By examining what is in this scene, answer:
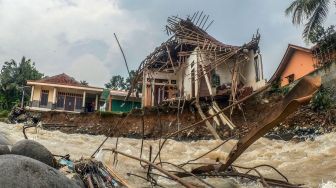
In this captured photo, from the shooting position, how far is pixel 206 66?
55.2 feet

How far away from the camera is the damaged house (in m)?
16.9

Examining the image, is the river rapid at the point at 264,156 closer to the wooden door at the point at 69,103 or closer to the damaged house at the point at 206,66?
the damaged house at the point at 206,66

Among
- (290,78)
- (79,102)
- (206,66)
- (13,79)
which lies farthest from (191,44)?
(13,79)

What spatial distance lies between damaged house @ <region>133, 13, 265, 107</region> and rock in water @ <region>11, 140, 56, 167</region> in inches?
465

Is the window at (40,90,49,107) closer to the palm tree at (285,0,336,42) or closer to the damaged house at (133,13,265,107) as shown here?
the damaged house at (133,13,265,107)

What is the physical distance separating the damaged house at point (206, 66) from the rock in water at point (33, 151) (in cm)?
1181

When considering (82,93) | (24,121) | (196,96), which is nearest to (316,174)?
(196,96)

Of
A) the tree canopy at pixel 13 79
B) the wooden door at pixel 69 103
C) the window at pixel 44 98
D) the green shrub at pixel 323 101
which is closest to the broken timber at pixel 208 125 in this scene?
the green shrub at pixel 323 101

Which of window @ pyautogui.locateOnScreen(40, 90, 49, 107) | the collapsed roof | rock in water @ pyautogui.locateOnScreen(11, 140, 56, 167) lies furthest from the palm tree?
window @ pyautogui.locateOnScreen(40, 90, 49, 107)

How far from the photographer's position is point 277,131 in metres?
14.1

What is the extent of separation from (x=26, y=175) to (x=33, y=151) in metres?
1.64

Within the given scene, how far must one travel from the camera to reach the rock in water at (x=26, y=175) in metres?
2.83

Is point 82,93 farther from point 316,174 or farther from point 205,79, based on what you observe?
point 316,174

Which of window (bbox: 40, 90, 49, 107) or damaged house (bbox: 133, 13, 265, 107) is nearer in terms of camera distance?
damaged house (bbox: 133, 13, 265, 107)
